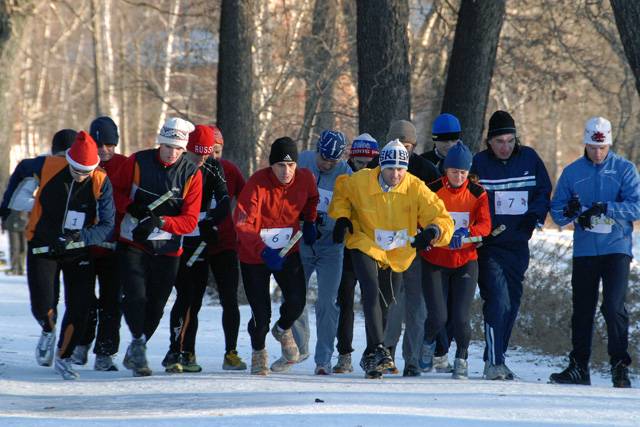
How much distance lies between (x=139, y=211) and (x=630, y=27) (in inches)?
168

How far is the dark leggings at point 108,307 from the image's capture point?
388 inches

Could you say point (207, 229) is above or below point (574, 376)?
above

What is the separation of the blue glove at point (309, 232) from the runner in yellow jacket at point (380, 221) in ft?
0.98

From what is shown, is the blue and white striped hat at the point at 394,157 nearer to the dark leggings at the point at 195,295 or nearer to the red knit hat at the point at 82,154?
the dark leggings at the point at 195,295

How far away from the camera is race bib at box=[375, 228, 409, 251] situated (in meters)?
9.09

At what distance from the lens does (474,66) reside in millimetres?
14219

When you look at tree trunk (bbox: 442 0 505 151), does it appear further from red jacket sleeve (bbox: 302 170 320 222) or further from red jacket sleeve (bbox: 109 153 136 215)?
red jacket sleeve (bbox: 109 153 136 215)

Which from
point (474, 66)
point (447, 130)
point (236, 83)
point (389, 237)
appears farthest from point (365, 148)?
point (236, 83)

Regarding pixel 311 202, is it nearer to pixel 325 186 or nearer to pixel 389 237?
pixel 325 186

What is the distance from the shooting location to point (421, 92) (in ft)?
79.5

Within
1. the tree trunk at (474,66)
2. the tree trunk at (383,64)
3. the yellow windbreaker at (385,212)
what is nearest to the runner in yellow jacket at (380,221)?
the yellow windbreaker at (385,212)

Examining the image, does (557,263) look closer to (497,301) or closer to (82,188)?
(497,301)

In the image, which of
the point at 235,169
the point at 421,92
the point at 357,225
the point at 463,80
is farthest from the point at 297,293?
the point at 421,92

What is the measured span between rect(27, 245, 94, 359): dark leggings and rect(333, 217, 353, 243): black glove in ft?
6.25
